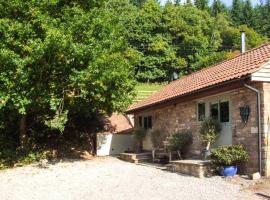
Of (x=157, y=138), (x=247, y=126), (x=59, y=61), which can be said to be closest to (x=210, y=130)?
(x=247, y=126)

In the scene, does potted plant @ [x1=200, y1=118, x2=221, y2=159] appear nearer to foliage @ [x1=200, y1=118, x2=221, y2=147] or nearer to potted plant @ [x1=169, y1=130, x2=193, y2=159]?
foliage @ [x1=200, y1=118, x2=221, y2=147]

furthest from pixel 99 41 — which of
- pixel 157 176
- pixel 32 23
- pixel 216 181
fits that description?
pixel 216 181

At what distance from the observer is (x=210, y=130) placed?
53.4 ft

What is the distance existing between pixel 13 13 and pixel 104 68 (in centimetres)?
515

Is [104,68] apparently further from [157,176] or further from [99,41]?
[157,176]

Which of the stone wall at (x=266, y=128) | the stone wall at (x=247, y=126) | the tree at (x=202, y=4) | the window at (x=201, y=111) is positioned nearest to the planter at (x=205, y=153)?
the stone wall at (x=247, y=126)

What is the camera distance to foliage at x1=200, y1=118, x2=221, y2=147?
16.2 metres

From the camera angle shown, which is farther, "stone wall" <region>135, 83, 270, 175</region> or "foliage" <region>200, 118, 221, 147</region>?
"foliage" <region>200, 118, 221, 147</region>

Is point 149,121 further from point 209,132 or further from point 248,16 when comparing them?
point 248,16

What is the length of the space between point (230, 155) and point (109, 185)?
13.9 ft

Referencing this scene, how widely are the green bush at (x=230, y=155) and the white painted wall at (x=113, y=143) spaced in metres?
13.4

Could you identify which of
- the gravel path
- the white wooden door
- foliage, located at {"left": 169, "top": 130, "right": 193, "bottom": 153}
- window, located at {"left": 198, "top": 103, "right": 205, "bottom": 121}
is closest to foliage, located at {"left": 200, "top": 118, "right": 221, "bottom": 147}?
the white wooden door

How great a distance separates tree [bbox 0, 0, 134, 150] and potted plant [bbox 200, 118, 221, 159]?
15.9ft

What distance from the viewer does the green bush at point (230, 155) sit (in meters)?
13.8
